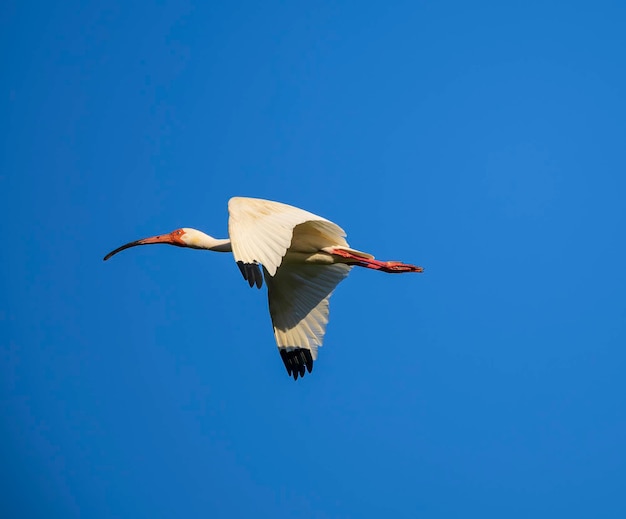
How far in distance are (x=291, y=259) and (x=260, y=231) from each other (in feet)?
10.9

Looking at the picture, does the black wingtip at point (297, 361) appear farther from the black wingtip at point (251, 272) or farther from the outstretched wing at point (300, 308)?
the black wingtip at point (251, 272)

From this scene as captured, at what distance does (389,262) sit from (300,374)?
9.86ft

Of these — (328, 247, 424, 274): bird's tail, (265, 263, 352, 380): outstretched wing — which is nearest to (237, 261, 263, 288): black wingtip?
(328, 247, 424, 274): bird's tail

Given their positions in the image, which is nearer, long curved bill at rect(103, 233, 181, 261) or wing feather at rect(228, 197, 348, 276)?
wing feather at rect(228, 197, 348, 276)

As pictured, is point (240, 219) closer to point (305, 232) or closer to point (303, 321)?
point (305, 232)

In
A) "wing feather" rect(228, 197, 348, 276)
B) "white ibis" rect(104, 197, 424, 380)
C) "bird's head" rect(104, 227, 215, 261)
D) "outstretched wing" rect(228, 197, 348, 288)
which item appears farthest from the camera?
"bird's head" rect(104, 227, 215, 261)

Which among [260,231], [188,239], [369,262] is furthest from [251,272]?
[188,239]

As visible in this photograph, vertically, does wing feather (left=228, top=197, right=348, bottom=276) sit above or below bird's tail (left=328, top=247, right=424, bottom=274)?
below

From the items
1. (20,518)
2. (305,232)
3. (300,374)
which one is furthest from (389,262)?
(20,518)

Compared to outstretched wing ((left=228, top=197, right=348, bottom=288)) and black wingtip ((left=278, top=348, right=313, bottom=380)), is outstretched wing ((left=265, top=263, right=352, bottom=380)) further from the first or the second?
outstretched wing ((left=228, top=197, right=348, bottom=288))

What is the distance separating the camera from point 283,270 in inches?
691

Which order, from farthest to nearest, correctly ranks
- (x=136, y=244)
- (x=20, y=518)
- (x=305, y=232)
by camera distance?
1. (x=20, y=518)
2. (x=136, y=244)
3. (x=305, y=232)

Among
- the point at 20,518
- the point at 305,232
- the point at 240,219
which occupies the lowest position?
the point at 240,219

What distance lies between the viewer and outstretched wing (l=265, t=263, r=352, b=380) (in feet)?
58.1
